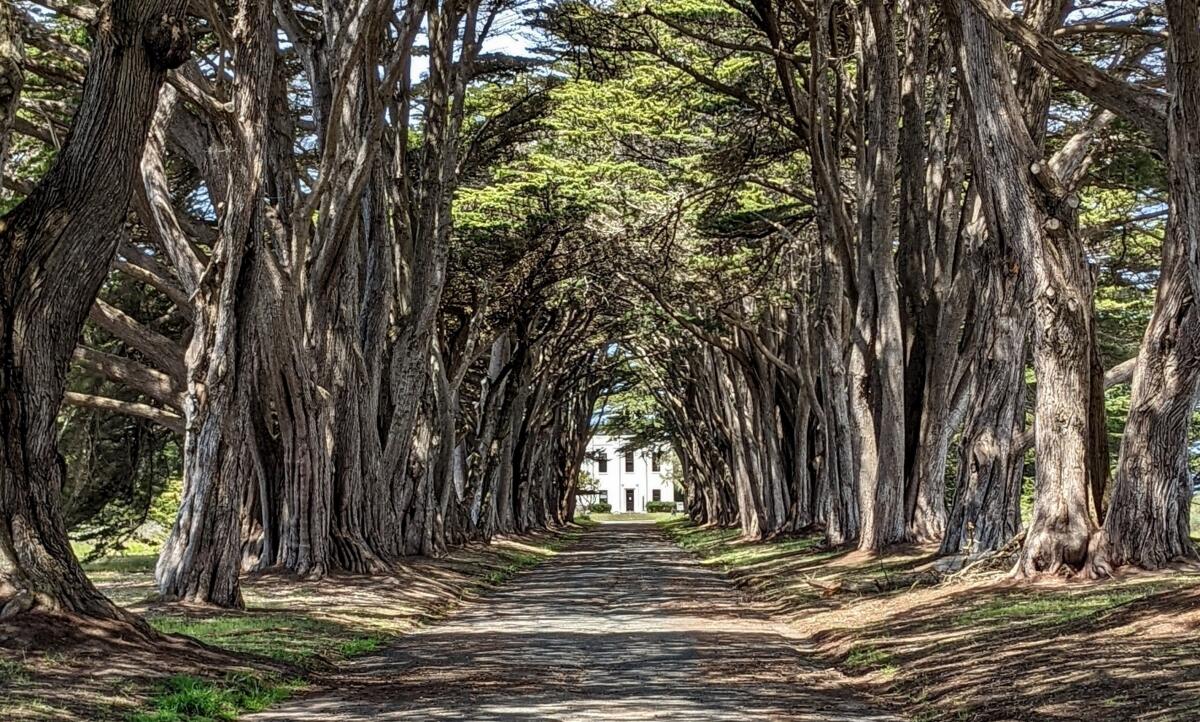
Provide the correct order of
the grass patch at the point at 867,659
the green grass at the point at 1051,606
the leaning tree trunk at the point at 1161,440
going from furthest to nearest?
the leaning tree trunk at the point at 1161,440
the green grass at the point at 1051,606
the grass patch at the point at 867,659

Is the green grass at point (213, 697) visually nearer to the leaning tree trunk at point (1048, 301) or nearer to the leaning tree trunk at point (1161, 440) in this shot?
the leaning tree trunk at point (1048, 301)

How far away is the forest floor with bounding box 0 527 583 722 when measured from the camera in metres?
8.31

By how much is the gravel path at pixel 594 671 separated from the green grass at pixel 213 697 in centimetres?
22

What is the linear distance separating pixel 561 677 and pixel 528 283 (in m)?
21.9

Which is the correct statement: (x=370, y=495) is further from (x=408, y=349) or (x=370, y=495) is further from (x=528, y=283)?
(x=528, y=283)

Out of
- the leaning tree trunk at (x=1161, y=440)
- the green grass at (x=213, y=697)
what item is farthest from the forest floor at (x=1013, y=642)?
the green grass at (x=213, y=697)

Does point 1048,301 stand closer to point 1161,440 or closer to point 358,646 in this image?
point 1161,440

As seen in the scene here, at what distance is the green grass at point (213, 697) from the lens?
27.2ft

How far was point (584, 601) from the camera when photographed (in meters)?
19.1

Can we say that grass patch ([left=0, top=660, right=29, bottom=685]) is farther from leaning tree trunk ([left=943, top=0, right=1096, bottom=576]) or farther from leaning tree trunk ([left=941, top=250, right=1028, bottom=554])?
leaning tree trunk ([left=941, top=250, right=1028, bottom=554])

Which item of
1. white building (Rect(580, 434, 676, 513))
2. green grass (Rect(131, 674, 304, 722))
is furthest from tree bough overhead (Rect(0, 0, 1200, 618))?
white building (Rect(580, 434, 676, 513))

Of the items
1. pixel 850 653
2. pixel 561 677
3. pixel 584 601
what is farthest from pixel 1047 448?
pixel 584 601

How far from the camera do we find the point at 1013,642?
10680 mm

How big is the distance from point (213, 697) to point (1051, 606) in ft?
22.8
